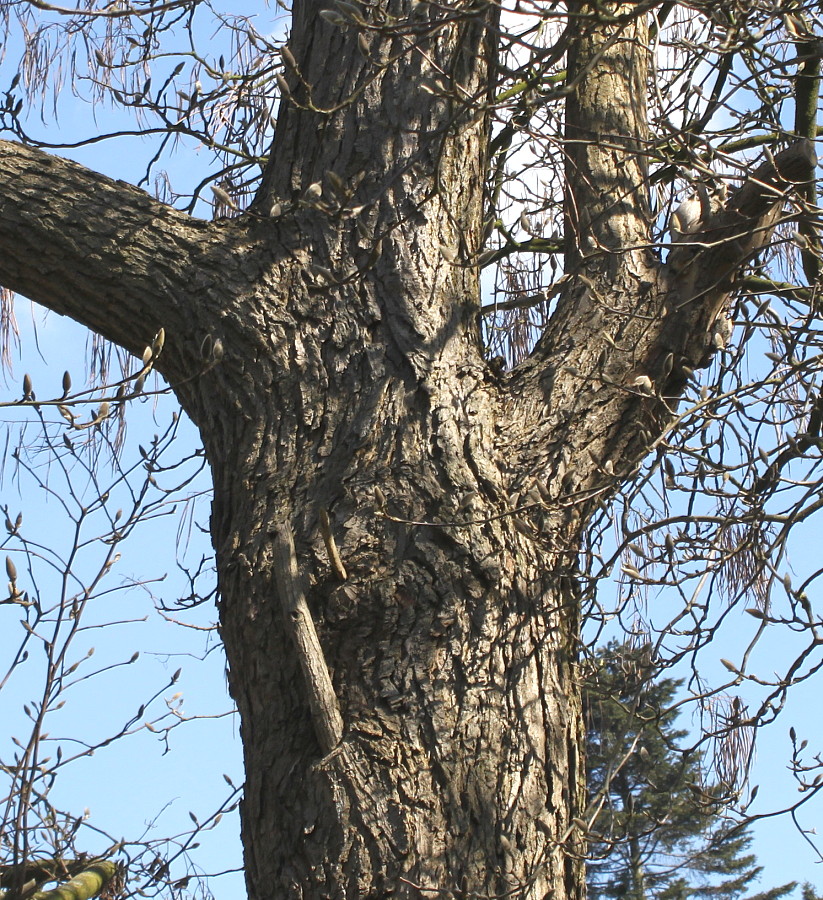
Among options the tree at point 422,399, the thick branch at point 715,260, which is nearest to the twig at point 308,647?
the tree at point 422,399

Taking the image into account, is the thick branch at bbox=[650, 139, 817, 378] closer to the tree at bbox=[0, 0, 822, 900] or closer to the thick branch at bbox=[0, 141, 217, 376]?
the tree at bbox=[0, 0, 822, 900]

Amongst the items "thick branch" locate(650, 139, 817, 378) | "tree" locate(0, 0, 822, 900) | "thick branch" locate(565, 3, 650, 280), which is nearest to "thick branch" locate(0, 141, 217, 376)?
"tree" locate(0, 0, 822, 900)

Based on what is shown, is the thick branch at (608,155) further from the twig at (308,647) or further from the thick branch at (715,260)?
the twig at (308,647)

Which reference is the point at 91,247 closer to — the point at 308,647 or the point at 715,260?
the point at 308,647

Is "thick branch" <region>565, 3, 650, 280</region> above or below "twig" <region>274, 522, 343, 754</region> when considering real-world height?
above

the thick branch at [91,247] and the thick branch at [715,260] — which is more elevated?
the thick branch at [91,247]

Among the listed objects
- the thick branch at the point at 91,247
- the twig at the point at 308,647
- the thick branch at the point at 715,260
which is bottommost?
the twig at the point at 308,647

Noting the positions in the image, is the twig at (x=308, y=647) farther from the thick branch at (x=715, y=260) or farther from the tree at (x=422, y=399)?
the thick branch at (x=715, y=260)

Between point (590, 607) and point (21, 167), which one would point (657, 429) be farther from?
point (21, 167)

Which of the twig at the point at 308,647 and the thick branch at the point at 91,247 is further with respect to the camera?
the thick branch at the point at 91,247

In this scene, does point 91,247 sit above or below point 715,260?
above

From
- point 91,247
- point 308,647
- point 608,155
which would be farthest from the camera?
point 608,155

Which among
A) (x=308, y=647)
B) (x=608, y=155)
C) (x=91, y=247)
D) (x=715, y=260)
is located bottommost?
(x=308, y=647)

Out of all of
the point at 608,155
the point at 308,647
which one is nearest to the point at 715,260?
the point at 608,155
